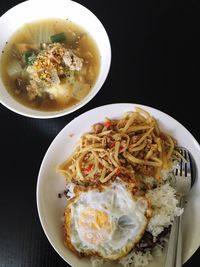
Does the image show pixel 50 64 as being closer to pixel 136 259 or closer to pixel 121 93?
pixel 121 93

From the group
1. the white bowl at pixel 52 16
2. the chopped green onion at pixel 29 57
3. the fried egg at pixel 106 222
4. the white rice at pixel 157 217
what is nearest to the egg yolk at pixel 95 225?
the fried egg at pixel 106 222

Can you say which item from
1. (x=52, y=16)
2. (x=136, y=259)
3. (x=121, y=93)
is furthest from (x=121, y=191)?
(x=52, y=16)

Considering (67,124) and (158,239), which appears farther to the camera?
(67,124)

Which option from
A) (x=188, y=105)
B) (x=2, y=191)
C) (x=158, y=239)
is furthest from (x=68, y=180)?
(x=188, y=105)

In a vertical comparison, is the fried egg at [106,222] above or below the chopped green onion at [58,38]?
below

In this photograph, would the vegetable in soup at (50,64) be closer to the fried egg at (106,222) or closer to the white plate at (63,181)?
the white plate at (63,181)

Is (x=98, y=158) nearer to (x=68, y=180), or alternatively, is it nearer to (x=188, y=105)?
(x=68, y=180)
